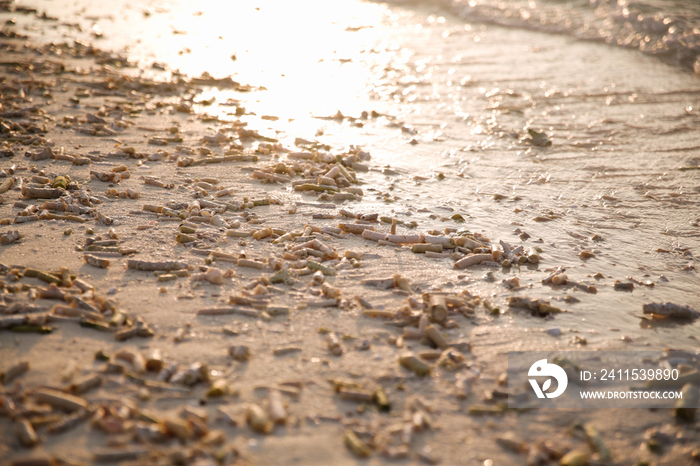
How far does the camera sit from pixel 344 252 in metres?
4.28

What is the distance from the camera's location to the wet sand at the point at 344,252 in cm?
263

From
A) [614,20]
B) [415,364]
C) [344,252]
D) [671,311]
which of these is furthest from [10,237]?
[614,20]

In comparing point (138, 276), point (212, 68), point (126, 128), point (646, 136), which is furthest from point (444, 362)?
point (212, 68)

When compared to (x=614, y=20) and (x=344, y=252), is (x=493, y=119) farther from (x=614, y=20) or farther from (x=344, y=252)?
(x=614, y=20)

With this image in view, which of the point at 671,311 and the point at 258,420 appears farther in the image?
the point at 671,311

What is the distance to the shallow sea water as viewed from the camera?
14.5 feet

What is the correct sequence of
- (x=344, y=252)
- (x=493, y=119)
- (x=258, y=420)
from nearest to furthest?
(x=258, y=420)
(x=344, y=252)
(x=493, y=119)

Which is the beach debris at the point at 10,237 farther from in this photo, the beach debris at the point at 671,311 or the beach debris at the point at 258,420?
the beach debris at the point at 671,311

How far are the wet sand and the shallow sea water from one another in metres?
0.04

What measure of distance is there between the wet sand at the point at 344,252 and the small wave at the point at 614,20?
3389 millimetres

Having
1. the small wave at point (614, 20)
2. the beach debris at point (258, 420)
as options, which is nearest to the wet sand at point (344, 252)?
the beach debris at point (258, 420)

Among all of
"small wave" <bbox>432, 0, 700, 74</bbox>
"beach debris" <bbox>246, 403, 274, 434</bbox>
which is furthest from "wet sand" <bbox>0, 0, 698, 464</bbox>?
"small wave" <bbox>432, 0, 700, 74</bbox>

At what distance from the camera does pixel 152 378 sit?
276 centimetres

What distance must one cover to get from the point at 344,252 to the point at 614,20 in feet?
40.1
